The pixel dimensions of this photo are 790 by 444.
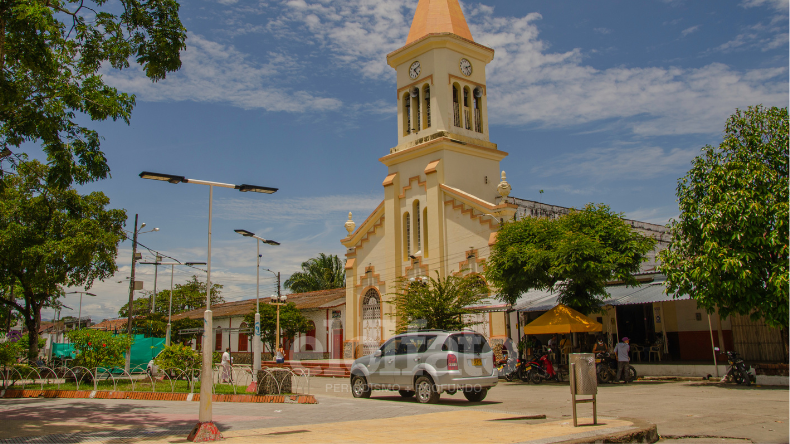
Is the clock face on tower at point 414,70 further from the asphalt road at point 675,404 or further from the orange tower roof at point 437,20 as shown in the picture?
the asphalt road at point 675,404

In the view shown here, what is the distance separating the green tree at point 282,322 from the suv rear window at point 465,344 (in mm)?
23729

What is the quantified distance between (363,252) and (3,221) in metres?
16.2

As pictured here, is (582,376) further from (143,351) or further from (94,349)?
(143,351)

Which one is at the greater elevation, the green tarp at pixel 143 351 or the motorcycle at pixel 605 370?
the green tarp at pixel 143 351

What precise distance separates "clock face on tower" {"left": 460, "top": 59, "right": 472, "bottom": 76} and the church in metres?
0.05

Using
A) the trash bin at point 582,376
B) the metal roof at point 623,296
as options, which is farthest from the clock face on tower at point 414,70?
the trash bin at point 582,376

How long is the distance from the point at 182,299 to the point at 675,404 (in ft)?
186

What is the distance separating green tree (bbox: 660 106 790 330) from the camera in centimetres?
1524

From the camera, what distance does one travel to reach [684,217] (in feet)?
55.8

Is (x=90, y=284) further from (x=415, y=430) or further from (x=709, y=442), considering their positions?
(x=709, y=442)

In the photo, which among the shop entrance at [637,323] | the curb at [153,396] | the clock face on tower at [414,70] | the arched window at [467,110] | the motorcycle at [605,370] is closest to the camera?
the curb at [153,396]

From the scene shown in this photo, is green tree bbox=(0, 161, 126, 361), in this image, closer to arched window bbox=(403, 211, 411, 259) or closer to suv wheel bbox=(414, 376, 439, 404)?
arched window bbox=(403, 211, 411, 259)

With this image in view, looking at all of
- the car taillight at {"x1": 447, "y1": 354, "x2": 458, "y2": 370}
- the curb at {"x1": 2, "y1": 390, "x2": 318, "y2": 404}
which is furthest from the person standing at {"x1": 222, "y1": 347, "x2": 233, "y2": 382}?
the car taillight at {"x1": 447, "y1": 354, "x2": 458, "y2": 370}

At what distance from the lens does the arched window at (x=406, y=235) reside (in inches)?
1145
